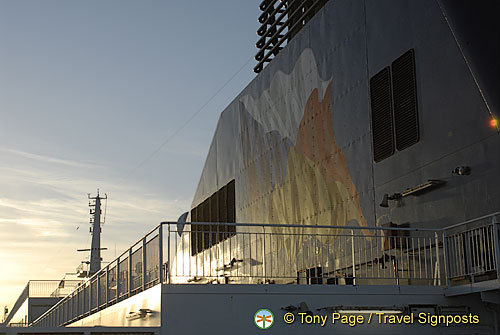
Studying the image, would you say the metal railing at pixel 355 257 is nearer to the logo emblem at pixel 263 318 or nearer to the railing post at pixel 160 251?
the railing post at pixel 160 251

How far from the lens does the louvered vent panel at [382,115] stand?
13062 millimetres

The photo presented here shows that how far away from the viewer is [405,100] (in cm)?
1253

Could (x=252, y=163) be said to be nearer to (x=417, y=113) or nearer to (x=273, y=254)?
(x=273, y=254)

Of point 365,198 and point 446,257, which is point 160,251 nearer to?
point 446,257

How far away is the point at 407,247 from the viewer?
11.3 metres

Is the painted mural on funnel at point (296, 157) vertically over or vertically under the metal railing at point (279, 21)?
under

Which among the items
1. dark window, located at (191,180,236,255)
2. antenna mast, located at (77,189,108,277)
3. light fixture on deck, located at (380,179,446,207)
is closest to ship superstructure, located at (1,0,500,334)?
light fixture on deck, located at (380,179,446,207)

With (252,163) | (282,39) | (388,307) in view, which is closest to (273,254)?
(252,163)

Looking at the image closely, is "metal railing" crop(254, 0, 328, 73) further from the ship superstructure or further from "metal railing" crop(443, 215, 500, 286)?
"metal railing" crop(443, 215, 500, 286)

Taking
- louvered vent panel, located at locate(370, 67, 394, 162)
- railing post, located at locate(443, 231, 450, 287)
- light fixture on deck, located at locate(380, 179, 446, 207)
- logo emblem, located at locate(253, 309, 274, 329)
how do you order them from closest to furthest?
logo emblem, located at locate(253, 309, 274, 329)
railing post, located at locate(443, 231, 450, 287)
light fixture on deck, located at locate(380, 179, 446, 207)
louvered vent panel, located at locate(370, 67, 394, 162)

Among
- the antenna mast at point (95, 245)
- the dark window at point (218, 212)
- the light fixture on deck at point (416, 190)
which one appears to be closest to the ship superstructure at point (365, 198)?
the light fixture on deck at point (416, 190)

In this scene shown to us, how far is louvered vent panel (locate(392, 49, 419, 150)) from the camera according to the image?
484 inches

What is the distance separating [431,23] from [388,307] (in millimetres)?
4962

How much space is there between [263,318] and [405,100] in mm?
4900
